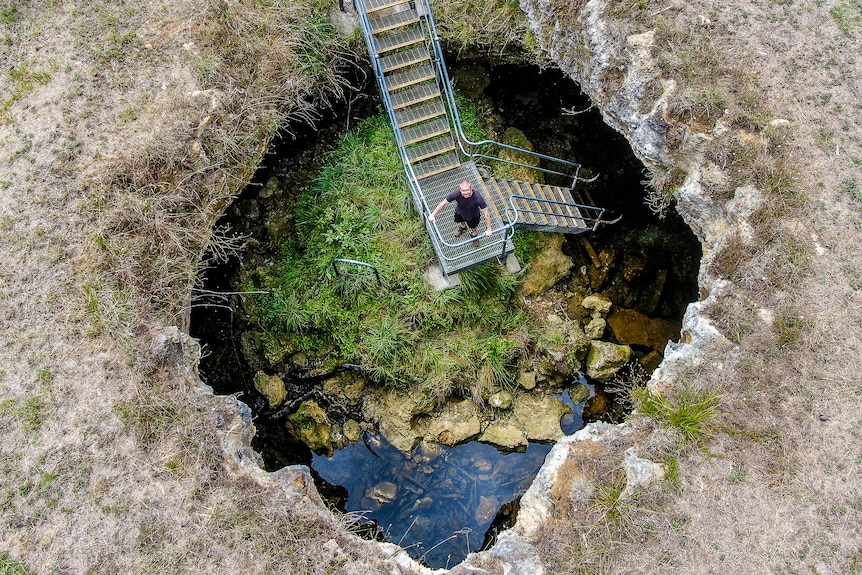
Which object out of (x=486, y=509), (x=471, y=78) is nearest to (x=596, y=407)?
(x=486, y=509)

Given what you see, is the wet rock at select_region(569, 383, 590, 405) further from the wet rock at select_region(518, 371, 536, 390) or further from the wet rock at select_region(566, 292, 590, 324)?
the wet rock at select_region(566, 292, 590, 324)

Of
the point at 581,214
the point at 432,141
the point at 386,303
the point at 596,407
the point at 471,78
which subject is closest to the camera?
→ the point at 596,407

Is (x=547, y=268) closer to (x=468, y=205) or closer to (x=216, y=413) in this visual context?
(x=468, y=205)

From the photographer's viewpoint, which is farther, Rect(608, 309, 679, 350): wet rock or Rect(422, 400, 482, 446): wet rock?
Rect(608, 309, 679, 350): wet rock

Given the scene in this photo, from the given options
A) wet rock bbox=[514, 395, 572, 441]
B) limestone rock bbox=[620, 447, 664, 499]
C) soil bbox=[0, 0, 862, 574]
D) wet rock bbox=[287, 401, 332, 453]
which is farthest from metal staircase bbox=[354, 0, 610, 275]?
limestone rock bbox=[620, 447, 664, 499]

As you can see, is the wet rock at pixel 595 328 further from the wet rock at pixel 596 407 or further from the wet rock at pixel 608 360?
the wet rock at pixel 596 407

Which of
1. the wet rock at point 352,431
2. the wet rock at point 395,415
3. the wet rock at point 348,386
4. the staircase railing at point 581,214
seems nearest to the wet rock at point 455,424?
the wet rock at point 395,415
